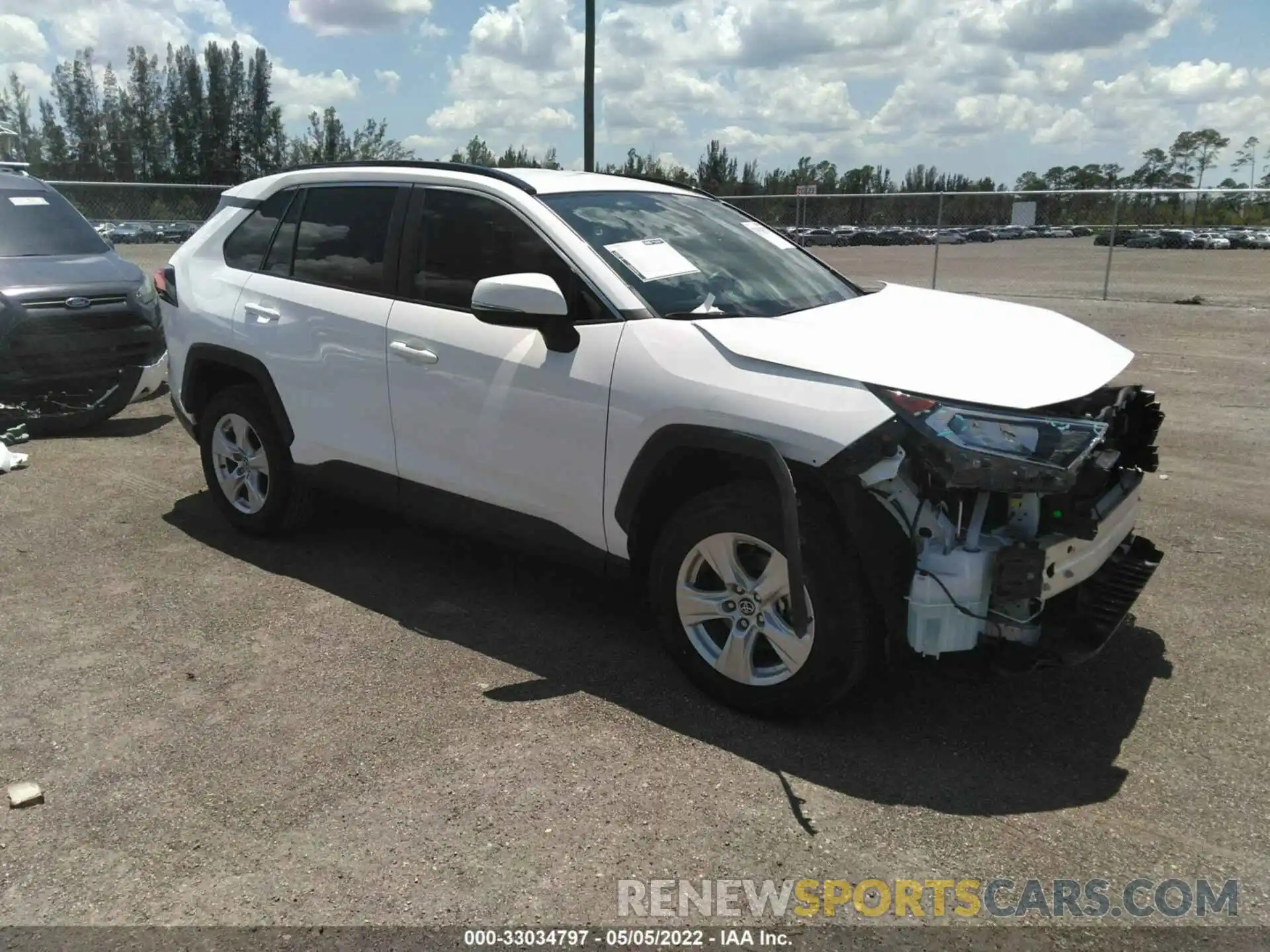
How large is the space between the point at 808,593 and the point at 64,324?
680 centimetres

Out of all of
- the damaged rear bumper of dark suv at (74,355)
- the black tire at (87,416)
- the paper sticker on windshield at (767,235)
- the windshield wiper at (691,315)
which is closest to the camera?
the windshield wiper at (691,315)

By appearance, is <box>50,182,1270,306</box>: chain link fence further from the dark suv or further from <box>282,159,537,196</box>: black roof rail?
<box>282,159,537,196</box>: black roof rail

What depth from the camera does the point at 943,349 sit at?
134 inches

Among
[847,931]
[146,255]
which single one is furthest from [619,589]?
[146,255]

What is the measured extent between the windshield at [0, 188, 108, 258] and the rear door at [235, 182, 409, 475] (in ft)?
14.6

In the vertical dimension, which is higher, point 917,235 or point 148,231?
point 148,231

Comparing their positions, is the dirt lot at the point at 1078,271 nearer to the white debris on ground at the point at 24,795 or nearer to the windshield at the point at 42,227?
the windshield at the point at 42,227

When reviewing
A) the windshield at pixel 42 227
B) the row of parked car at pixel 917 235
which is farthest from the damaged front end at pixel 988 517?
the row of parked car at pixel 917 235

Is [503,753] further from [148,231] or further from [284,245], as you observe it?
[148,231]

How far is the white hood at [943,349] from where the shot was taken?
3176 mm

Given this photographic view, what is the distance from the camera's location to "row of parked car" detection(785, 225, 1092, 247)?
20641mm

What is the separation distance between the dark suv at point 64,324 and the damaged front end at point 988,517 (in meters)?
6.64

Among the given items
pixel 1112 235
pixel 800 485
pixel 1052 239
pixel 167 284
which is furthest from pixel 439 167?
pixel 1052 239

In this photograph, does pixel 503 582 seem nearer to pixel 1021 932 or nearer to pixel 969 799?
pixel 969 799
